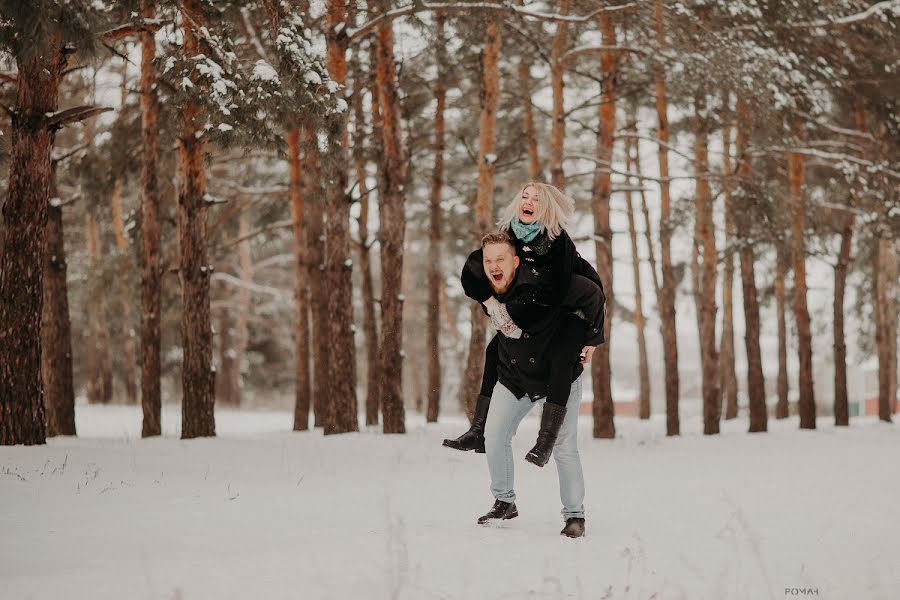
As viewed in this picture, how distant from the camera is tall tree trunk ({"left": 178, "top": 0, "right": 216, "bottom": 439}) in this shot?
11383mm

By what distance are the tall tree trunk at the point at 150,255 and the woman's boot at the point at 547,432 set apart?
30.4 feet

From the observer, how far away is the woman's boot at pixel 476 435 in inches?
209

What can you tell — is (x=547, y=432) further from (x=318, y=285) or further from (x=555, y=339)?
(x=318, y=285)

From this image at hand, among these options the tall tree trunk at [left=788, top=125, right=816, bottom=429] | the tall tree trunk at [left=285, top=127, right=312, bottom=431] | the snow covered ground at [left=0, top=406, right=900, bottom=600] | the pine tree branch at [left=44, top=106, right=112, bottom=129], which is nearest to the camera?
the snow covered ground at [left=0, top=406, right=900, bottom=600]

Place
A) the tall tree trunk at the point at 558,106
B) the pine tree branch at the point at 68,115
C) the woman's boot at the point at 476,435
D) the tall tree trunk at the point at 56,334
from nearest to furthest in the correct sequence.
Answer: the woman's boot at the point at 476,435 → the pine tree branch at the point at 68,115 → the tall tree trunk at the point at 56,334 → the tall tree trunk at the point at 558,106

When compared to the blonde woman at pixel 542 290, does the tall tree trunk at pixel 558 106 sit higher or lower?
higher

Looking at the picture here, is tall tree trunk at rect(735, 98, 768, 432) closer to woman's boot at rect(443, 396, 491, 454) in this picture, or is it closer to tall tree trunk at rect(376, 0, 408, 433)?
tall tree trunk at rect(376, 0, 408, 433)

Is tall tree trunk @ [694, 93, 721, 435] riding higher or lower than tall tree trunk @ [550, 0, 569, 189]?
lower

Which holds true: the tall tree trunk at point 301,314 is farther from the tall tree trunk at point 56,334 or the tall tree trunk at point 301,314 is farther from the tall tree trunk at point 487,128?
the tall tree trunk at point 56,334

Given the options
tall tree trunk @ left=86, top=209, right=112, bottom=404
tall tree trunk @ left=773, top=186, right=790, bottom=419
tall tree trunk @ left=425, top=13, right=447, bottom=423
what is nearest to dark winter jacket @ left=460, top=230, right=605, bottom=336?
tall tree trunk @ left=773, top=186, right=790, bottom=419

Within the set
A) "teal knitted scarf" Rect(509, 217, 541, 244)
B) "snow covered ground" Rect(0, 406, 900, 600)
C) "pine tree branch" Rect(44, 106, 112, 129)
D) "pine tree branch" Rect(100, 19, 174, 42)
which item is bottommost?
"snow covered ground" Rect(0, 406, 900, 600)

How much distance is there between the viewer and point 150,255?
13117 mm

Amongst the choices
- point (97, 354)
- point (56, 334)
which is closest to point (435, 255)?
point (56, 334)

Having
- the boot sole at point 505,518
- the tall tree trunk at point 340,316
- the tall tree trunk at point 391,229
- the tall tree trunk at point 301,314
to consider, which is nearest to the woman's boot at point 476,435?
the boot sole at point 505,518
